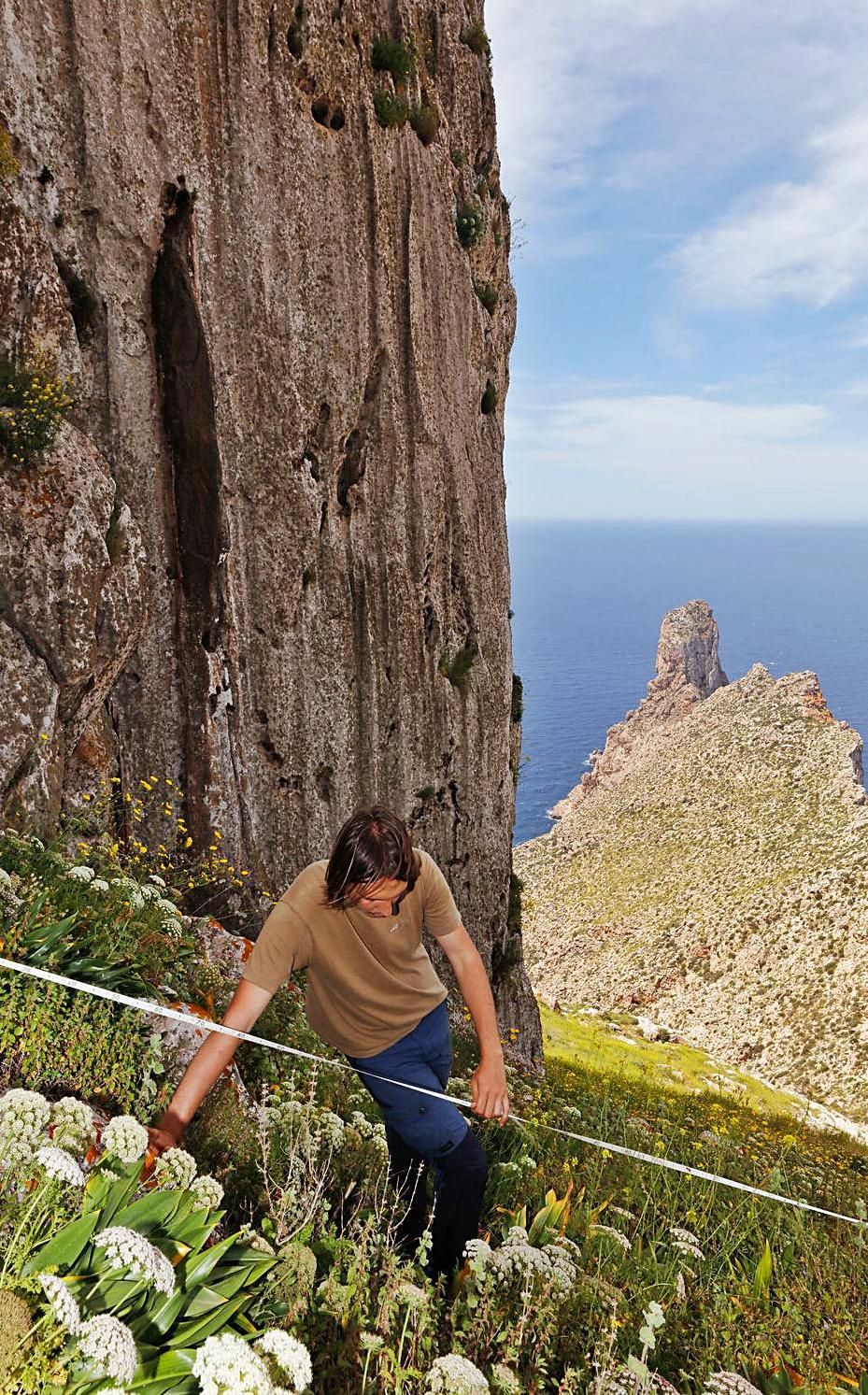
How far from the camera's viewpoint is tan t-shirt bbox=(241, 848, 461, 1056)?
13.9ft

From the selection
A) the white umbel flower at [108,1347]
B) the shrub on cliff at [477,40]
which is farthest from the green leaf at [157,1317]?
the shrub on cliff at [477,40]

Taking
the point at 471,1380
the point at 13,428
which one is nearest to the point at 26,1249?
the point at 471,1380

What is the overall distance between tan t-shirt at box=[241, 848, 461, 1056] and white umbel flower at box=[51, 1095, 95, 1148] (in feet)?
3.53

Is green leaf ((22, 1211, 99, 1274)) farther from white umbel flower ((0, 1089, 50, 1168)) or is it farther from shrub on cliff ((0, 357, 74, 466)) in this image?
shrub on cliff ((0, 357, 74, 466))

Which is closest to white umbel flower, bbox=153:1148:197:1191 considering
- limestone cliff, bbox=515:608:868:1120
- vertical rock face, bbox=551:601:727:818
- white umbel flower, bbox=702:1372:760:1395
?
white umbel flower, bbox=702:1372:760:1395

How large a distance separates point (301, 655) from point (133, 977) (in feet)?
33.8

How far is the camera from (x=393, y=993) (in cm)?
445

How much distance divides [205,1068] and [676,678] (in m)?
161

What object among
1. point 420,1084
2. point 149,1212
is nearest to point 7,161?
point 420,1084

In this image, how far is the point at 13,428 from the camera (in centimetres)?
870

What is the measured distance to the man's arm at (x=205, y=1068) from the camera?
12.6ft

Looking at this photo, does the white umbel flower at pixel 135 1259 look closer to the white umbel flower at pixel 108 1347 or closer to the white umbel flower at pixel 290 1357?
the white umbel flower at pixel 108 1347

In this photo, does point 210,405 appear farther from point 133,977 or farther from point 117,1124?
point 117,1124

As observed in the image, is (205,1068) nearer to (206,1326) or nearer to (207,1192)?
(207,1192)
